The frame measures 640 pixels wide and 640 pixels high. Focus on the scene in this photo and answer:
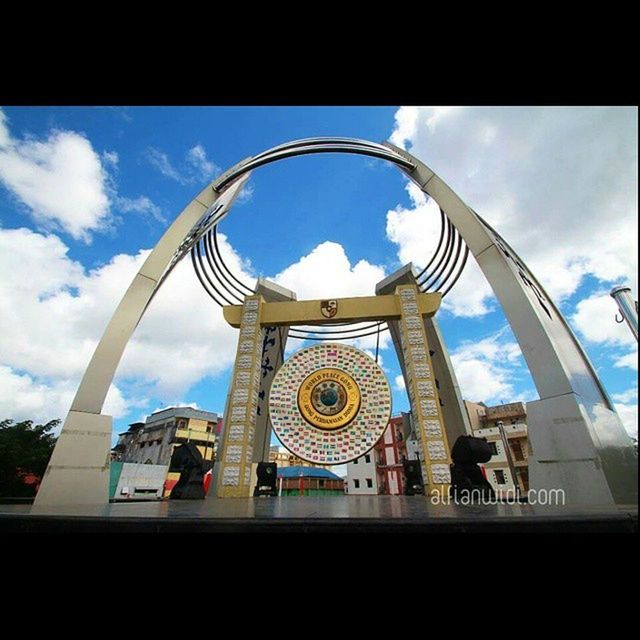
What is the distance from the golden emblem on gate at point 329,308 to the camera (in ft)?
33.8

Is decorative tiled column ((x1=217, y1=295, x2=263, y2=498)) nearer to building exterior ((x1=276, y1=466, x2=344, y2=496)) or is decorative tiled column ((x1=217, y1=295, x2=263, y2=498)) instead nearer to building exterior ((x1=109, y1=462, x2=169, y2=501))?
building exterior ((x1=109, y1=462, x2=169, y2=501))

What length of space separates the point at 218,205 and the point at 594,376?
10.9m

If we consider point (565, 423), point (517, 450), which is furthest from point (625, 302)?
point (517, 450)

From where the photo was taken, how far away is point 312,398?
33.8 feet

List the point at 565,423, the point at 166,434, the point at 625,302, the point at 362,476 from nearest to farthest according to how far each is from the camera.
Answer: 1. the point at 625,302
2. the point at 565,423
3. the point at 362,476
4. the point at 166,434

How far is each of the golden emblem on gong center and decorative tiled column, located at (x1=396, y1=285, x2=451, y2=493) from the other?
189 centimetres

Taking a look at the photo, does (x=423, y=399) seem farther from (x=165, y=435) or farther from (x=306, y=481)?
(x=165, y=435)

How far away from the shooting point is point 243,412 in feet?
30.7

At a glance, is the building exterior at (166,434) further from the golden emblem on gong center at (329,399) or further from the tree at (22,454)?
the golden emblem on gong center at (329,399)

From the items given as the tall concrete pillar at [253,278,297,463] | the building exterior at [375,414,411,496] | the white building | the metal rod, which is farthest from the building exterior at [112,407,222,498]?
the metal rod

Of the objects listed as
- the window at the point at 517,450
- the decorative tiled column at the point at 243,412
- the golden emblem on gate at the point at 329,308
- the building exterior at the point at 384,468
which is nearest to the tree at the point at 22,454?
the decorative tiled column at the point at 243,412

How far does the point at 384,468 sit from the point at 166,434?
1921cm

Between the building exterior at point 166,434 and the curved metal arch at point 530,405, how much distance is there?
24.1 metres
